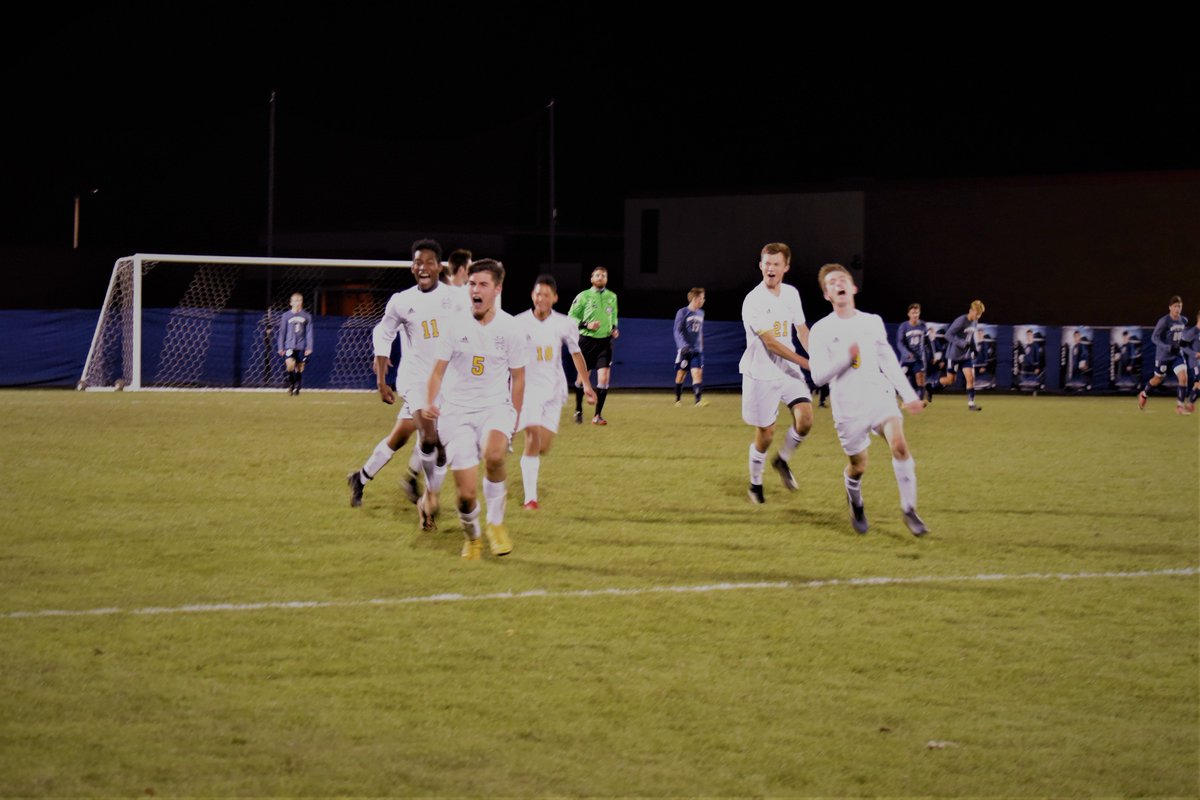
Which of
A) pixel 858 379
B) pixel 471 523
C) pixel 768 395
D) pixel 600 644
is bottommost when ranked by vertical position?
pixel 600 644

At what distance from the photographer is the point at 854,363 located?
10.5m

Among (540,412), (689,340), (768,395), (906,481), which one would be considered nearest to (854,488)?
(906,481)

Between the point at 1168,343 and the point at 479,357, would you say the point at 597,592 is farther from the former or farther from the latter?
the point at 1168,343

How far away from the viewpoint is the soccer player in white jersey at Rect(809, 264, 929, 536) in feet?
34.2

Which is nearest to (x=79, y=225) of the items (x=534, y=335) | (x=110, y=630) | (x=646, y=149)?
(x=646, y=149)

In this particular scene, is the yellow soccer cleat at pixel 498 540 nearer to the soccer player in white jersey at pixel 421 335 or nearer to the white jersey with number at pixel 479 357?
the white jersey with number at pixel 479 357

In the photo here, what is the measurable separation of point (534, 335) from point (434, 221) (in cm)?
3523

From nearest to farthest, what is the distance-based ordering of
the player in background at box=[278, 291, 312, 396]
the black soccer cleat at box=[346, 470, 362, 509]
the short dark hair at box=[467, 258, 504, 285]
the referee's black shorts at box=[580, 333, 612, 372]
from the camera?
the short dark hair at box=[467, 258, 504, 285] → the black soccer cleat at box=[346, 470, 362, 509] → the referee's black shorts at box=[580, 333, 612, 372] → the player in background at box=[278, 291, 312, 396]

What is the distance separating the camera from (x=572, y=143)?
194 ft

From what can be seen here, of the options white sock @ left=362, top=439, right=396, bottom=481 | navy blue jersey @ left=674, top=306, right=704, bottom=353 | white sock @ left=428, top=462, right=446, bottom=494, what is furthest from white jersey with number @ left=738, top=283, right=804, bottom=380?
navy blue jersey @ left=674, top=306, right=704, bottom=353

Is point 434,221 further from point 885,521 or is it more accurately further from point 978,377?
point 885,521

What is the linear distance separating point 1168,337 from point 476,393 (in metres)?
21.2

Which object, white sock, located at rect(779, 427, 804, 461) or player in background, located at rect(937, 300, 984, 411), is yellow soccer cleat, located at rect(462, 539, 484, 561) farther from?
player in background, located at rect(937, 300, 984, 411)


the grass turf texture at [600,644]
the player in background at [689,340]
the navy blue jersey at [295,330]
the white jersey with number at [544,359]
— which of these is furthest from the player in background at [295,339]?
the white jersey with number at [544,359]
